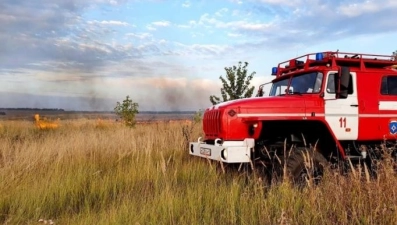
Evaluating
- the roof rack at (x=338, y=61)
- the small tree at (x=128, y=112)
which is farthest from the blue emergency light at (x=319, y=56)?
the small tree at (x=128, y=112)

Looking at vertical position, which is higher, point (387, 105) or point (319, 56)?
point (319, 56)

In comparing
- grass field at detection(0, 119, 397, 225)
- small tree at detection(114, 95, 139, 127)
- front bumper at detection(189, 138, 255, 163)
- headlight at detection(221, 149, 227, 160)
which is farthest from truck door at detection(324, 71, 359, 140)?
small tree at detection(114, 95, 139, 127)

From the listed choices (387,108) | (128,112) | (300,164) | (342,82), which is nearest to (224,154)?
(300,164)

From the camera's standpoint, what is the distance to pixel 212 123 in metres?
8.13

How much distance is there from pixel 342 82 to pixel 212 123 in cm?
249

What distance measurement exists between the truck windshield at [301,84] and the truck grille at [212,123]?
5.60 ft

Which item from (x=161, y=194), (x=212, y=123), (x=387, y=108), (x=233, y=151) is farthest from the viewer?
(x=387, y=108)

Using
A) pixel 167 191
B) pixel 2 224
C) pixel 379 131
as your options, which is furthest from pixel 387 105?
pixel 2 224

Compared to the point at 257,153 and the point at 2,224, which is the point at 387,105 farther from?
the point at 2,224

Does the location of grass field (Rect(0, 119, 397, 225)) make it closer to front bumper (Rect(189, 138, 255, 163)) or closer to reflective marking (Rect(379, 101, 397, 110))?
front bumper (Rect(189, 138, 255, 163))

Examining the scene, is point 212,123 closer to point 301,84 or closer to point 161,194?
point 301,84

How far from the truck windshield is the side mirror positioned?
335 mm

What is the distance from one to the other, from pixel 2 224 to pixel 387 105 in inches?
284

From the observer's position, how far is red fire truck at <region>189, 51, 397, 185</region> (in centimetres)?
747
